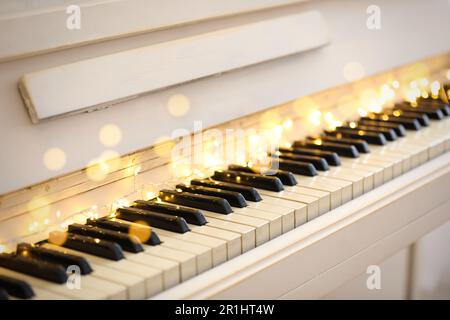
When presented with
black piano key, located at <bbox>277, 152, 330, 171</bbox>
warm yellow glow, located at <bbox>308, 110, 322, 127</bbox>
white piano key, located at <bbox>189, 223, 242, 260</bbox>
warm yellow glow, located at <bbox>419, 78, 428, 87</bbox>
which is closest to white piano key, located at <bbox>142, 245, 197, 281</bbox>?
white piano key, located at <bbox>189, 223, 242, 260</bbox>

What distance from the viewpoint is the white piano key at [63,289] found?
1354 mm

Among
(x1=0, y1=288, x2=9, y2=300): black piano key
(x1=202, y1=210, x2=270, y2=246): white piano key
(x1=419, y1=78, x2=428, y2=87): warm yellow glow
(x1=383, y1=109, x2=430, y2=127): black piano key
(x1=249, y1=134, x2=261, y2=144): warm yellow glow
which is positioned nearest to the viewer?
(x1=0, y1=288, x2=9, y2=300): black piano key

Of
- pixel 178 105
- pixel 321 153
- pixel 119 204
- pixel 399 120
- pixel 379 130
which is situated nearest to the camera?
pixel 119 204

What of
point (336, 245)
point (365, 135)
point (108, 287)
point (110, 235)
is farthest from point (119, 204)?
point (365, 135)

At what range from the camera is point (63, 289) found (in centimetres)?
139

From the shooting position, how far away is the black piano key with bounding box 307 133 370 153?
2.25 meters

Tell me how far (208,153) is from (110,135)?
361 millimetres

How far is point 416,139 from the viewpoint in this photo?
2383 mm

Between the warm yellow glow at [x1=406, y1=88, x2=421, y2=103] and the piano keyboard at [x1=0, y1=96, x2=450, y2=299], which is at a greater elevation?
the warm yellow glow at [x1=406, y1=88, x2=421, y2=103]

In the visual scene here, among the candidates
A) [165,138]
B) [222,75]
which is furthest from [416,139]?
[165,138]

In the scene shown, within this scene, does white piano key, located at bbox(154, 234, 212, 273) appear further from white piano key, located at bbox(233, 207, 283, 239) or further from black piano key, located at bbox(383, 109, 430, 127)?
black piano key, located at bbox(383, 109, 430, 127)

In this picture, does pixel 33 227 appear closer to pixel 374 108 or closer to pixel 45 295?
pixel 45 295

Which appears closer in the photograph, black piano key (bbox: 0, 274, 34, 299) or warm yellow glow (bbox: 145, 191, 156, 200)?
black piano key (bbox: 0, 274, 34, 299)

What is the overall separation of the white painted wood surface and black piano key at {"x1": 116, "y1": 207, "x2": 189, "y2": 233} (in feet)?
0.48
